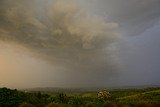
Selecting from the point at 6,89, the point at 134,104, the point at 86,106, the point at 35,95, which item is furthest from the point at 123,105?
the point at 6,89

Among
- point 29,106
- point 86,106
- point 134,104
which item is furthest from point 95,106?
point 29,106

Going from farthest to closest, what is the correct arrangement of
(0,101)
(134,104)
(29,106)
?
(134,104), (0,101), (29,106)

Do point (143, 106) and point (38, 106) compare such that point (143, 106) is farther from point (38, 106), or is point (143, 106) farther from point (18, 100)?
point (18, 100)

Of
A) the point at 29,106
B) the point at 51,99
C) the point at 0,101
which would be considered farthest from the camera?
the point at 51,99

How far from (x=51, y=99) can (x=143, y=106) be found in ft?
56.5

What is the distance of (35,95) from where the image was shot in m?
58.4

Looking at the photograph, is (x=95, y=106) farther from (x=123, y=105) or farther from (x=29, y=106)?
(x=29, y=106)

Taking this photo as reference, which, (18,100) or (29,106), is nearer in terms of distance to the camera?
(29,106)

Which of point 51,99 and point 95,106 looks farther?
point 51,99

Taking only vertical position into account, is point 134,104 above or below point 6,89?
below

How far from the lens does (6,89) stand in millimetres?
55000

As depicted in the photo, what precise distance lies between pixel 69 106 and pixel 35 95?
10.0 meters

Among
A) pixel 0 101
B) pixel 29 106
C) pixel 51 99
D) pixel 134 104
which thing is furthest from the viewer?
pixel 51 99

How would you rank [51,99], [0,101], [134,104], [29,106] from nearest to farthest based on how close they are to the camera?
[29,106]
[0,101]
[134,104]
[51,99]
